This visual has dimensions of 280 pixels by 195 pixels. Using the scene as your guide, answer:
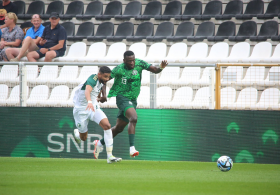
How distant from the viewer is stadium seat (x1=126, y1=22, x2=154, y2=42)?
15.8m

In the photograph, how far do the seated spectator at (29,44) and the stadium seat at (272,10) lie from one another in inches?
308

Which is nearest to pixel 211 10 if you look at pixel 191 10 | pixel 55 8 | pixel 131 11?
pixel 191 10

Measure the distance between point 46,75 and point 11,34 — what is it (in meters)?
4.51

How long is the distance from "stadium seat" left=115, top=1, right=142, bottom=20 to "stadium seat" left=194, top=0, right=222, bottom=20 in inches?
95.4

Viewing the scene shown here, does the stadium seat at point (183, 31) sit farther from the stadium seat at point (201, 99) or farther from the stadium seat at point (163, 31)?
the stadium seat at point (201, 99)

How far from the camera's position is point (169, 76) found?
408 inches

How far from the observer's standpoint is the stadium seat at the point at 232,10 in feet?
50.9

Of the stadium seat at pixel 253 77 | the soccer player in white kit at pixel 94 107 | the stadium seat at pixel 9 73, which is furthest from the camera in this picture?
the stadium seat at pixel 9 73

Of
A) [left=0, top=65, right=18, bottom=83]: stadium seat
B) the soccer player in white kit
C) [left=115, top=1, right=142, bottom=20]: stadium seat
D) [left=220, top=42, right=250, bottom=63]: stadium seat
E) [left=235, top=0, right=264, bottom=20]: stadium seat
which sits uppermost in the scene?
[left=115, top=1, right=142, bottom=20]: stadium seat

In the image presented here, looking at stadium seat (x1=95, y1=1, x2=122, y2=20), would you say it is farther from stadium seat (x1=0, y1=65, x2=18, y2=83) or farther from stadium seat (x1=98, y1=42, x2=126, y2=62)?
stadium seat (x1=0, y1=65, x2=18, y2=83)

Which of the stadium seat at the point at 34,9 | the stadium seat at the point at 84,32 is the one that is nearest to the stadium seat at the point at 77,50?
the stadium seat at the point at 84,32

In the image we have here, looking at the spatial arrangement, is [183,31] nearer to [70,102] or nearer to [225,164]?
[70,102]

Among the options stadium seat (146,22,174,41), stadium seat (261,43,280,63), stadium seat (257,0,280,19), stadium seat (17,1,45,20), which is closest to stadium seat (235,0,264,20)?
stadium seat (257,0,280,19)

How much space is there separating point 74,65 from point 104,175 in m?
4.81
